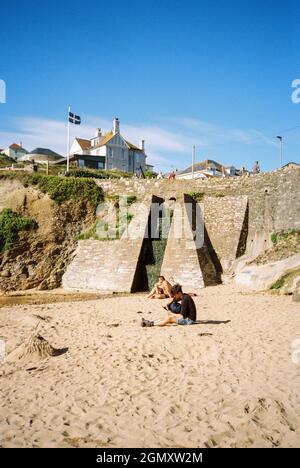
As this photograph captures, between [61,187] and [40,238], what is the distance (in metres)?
3.76

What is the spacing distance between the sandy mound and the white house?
3638cm

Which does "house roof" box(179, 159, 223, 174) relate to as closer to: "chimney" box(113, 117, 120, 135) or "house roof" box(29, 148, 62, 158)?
"chimney" box(113, 117, 120, 135)

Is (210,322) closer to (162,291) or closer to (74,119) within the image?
(162,291)

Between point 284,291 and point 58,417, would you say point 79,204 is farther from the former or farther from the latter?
point 58,417

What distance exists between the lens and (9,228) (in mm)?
21359

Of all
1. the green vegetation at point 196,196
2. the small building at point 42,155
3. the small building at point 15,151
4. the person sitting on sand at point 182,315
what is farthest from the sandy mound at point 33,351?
the small building at point 15,151

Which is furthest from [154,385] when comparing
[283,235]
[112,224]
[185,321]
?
[112,224]

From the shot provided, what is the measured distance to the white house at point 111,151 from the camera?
45875mm

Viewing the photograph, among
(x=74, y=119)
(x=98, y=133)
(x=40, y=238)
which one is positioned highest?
(x=98, y=133)

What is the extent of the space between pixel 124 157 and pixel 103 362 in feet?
141

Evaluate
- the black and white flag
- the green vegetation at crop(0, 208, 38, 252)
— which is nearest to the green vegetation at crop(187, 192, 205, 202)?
the green vegetation at crop(0, 208, 38, 252)

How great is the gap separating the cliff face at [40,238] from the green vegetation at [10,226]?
0.88 feet

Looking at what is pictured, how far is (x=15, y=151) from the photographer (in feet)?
212

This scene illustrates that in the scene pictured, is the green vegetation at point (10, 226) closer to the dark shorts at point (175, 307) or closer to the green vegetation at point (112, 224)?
the green vegetation at point (112, 224)
